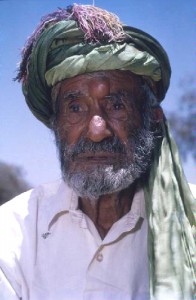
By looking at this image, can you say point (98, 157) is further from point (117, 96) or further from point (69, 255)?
point (69, 255)

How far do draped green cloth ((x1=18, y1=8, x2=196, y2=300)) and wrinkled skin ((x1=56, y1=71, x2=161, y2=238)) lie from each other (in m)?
Answer: 0.08

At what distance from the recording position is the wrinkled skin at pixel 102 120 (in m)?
2.57

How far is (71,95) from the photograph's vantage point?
8.75 ft

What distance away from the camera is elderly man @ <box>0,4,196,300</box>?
7.83 ft

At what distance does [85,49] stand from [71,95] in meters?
0.26

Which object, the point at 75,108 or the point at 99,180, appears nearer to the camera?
the point at 99,180

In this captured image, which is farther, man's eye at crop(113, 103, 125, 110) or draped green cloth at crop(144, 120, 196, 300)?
man's eye at crop(113, 103, 125, 110)

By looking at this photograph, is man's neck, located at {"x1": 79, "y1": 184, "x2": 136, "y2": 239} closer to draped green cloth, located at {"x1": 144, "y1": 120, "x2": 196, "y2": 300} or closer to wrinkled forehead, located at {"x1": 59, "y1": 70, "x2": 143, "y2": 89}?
draped green cloth, located at {"x1": 144, "y1": 120, "x2": 196, "y2": 300}

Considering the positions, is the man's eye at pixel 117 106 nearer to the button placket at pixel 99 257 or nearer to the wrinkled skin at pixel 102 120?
the wrinkled skin at pixel 102 120

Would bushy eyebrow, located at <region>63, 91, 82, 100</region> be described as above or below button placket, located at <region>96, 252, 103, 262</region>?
above

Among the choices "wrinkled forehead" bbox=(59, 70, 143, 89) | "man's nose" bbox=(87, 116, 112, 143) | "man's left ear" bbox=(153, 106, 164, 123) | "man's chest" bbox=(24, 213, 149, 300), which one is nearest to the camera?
"man's chest" bbox=(24, 213, 149, 300)

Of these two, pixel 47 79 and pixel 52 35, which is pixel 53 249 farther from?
pixel 52 35

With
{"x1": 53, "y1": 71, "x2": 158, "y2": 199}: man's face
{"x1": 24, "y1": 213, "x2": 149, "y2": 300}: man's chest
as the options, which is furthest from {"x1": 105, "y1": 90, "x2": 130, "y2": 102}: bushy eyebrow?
{"x1": 24, "y1": 213, "x2": 149, "y2": 300}: man's chest

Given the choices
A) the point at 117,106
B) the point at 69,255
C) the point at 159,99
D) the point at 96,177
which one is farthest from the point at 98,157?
the point at 159,99
